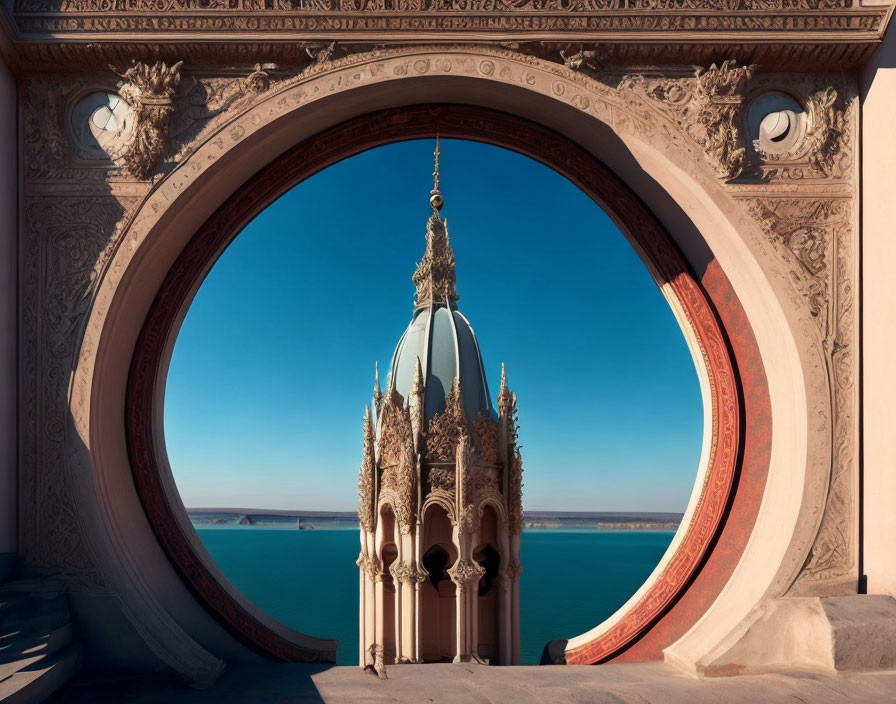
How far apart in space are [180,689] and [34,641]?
2.59 feet

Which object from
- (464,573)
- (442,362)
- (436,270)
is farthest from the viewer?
(436,270)

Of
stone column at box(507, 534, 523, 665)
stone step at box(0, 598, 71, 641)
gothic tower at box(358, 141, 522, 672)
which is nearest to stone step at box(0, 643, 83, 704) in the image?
stone step at box(0, 598, 71, 641)

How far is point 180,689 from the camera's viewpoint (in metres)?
3.84

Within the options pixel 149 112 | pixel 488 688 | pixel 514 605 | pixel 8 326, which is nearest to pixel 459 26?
pixel 149 112

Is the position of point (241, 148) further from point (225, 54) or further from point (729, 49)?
point (729, 49)

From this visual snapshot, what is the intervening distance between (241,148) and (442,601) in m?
5.31

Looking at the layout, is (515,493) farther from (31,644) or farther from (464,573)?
(31,644)

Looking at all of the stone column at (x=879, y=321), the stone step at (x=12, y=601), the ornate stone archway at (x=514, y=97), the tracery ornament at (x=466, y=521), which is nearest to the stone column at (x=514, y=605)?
the tracery ornament at (x=466, y=521)

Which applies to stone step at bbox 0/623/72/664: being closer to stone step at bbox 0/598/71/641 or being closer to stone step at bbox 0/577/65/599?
stone step at bbox 0/598/71/641

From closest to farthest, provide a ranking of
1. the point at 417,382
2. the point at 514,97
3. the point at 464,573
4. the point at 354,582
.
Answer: the point at 514,97 < the point at 464,573 < the point at 417,382 < the point at 354,582

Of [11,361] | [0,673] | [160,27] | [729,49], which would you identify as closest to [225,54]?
[160,27]

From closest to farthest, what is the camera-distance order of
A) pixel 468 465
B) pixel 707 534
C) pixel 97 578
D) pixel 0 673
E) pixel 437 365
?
pixel 0 673, pixel 97 578, pixel 707 534, pixel 468 465, pixel 437 365

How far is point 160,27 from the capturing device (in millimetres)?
4238

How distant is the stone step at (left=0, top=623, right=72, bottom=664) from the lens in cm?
346
